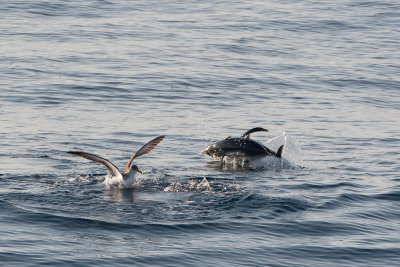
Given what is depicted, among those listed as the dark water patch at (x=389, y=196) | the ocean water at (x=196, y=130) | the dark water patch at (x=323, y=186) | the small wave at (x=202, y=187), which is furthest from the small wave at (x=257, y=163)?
the dark water patch at (x=389, y=196)

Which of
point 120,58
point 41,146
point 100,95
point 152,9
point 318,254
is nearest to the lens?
point 318,254

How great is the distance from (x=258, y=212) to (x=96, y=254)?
3101mm

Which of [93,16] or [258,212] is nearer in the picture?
[258,212]

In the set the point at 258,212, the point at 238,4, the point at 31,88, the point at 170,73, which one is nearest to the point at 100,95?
the point at 31,88

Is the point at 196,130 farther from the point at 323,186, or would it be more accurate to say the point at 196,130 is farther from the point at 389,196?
the point at 389,196

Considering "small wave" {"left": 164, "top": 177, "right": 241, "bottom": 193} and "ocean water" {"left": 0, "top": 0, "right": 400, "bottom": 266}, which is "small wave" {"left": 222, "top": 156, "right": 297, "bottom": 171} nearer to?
"ocean water" {"left": 0, "top": 0, "right": 400, "bottom": 266}

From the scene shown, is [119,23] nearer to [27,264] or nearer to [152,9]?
[152,9]

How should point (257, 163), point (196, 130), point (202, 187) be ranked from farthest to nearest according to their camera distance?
1. point (196, 130)
2. point (257, 163)
3. point (202, 187)

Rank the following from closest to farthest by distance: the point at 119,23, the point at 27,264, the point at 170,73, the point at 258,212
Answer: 1. the point at 27,264
2. the point at 258,212
3. the point at 170,73
4. the point at 119,23

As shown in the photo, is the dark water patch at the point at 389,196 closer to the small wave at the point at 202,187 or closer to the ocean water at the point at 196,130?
the ocean water at the point at 196,130

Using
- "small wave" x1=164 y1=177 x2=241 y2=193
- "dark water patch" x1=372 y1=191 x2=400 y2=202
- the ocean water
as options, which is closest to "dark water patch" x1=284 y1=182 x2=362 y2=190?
the ocean water

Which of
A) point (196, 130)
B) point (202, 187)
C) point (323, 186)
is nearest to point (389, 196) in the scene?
point (323, 186)

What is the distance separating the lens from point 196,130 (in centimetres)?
2000

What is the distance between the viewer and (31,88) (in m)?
23.8
